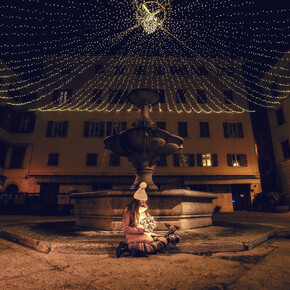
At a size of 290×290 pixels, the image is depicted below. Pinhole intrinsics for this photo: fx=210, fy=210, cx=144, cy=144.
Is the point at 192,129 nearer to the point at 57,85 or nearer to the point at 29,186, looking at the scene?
the point at 57,85

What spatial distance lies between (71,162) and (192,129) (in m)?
12.2

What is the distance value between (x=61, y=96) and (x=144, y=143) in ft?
59.5

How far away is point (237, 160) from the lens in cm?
2050

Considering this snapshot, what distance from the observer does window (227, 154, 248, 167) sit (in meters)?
20.3

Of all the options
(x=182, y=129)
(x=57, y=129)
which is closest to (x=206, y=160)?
(x=182, y=129)

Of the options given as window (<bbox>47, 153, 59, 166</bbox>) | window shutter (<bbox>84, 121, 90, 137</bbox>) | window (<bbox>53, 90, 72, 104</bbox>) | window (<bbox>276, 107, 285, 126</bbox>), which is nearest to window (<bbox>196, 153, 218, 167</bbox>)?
window (<bbox>276, 107, 285, 126</bbox>)

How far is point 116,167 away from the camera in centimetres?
1978

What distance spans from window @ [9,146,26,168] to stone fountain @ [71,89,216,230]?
16.4 m

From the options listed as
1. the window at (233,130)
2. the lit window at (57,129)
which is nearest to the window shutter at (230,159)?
the window at (233,130)

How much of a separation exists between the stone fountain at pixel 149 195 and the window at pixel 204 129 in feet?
45.9

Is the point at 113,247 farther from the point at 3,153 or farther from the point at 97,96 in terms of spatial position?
the point at 3,153

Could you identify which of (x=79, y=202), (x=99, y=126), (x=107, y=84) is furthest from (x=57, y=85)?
(x=79, y=202)

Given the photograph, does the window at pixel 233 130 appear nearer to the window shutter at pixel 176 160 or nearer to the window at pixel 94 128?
the window shutter at pixel 176 160

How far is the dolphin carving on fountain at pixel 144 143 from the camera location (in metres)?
6.78
